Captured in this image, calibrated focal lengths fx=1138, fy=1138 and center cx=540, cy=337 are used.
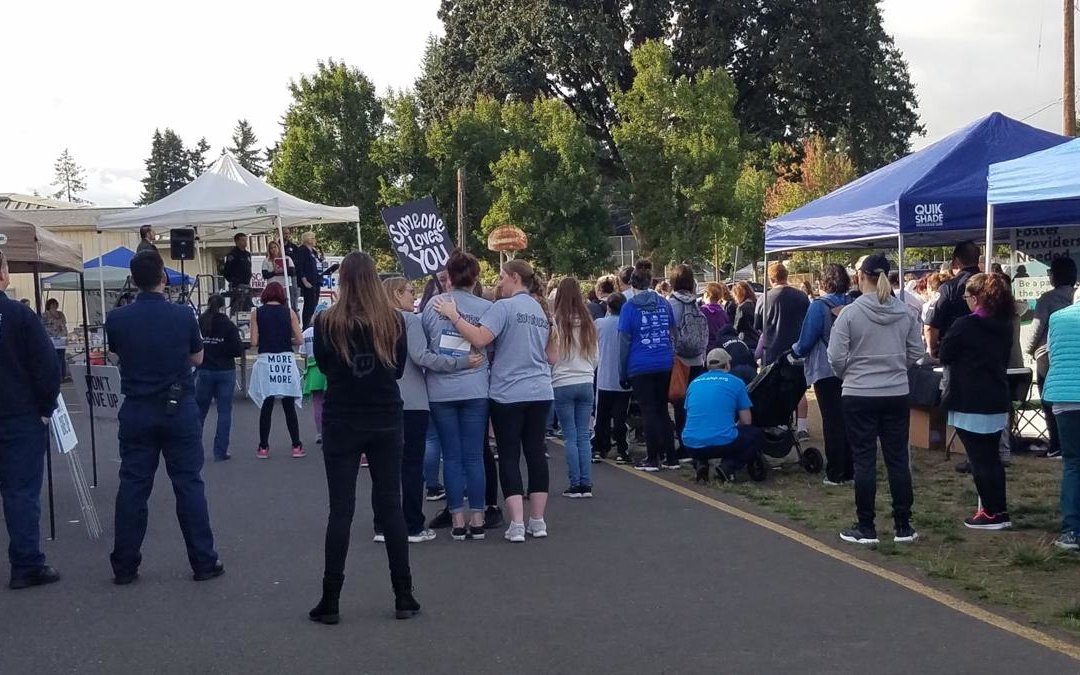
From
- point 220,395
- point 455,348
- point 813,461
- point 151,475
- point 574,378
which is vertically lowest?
Answer: point 813,461

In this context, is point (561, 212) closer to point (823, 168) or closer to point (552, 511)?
point (823, 168)

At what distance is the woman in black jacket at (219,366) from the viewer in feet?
40.0

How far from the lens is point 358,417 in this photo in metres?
6.08

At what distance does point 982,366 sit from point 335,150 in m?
45.6

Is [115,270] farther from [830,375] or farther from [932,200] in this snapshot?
[830,375]

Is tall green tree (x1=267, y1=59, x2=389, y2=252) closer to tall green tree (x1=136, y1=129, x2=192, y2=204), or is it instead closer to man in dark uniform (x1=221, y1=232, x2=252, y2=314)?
man in dark uniform (x1=221, y1=232, x2=252, y2=314)

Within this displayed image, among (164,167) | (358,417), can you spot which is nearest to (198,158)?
(164,167)

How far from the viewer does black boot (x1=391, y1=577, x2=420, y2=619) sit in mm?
6129

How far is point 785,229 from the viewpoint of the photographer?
48.4ft

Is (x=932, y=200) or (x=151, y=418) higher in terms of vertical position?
(x=932, y=200)

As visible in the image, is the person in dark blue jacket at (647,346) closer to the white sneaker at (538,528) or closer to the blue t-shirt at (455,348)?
the white sneaker at (538,528)

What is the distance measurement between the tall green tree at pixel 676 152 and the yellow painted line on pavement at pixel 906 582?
1196 inches

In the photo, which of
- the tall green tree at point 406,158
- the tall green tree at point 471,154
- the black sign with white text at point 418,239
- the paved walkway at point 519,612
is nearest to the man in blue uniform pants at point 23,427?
the paved walkway at point 519,612

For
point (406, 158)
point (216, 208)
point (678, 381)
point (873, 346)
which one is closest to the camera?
point (873, 346)
